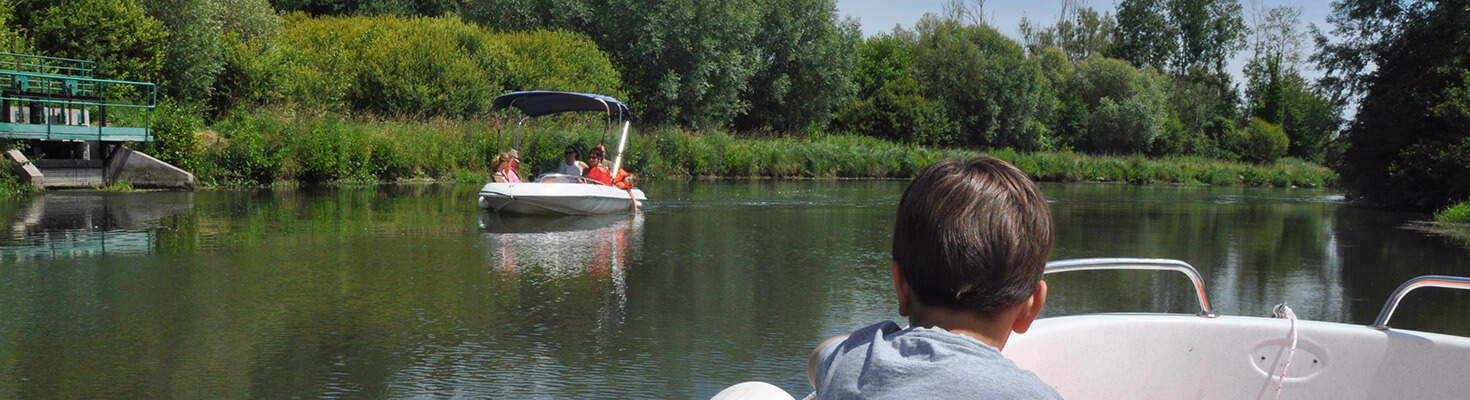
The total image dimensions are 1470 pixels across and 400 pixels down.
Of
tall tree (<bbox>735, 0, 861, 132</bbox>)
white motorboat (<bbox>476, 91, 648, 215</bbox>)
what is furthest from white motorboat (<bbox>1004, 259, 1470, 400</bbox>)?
tall tree (<bbox>735, 0, 861, 132</bbox>)

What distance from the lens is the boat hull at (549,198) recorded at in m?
15.7

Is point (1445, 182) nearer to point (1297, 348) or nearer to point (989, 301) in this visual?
point (1297, 348)

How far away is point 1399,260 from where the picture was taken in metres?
12.8

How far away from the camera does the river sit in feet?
18.5

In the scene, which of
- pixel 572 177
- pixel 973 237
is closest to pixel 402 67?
pixel 572 177

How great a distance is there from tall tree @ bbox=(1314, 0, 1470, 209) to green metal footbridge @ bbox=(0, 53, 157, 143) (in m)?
25.4

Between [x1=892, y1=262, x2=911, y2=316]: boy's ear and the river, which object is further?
the river

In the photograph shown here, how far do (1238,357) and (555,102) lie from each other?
17125 mm

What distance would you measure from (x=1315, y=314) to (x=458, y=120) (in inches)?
1089

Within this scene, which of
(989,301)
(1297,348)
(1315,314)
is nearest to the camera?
(989,301)

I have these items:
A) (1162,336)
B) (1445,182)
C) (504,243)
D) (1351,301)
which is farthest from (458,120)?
(1162,336)

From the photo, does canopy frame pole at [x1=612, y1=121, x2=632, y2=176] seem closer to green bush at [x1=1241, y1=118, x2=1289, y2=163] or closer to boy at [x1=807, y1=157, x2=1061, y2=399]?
boy at [x1=807, y1=157, x2=1061, y2=399]

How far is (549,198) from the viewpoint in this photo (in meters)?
15.8

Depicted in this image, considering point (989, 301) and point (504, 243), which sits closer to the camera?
point (989, 301)
